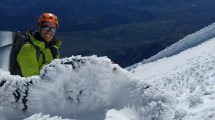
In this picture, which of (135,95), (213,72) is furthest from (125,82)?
(213,72)

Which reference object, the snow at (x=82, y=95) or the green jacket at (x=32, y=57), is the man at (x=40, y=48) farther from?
the snow at (x=82, y=95)

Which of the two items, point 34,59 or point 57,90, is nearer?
point 57,90

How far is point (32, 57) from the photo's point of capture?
5.33 metres

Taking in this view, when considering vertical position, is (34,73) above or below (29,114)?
above

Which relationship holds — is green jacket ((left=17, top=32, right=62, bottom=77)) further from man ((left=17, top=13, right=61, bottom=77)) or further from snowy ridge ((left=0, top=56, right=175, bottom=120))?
snowy ridge ((left=0, top=56, right=175, bottom=120))

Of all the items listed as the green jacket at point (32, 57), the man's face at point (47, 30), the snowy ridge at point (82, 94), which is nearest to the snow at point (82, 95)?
the snowy ridge at point (82, 94)

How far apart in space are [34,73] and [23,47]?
14.3 inches

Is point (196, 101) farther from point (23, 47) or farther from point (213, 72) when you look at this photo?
point (213, 72)

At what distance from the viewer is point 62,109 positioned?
4.05 m

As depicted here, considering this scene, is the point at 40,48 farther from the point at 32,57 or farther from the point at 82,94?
the point at 82,94

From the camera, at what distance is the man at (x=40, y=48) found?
5.25 metres

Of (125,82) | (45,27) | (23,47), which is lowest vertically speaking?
(125,82)

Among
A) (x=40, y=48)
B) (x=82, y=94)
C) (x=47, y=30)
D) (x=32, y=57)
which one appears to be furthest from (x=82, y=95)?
(x=47, y=30)

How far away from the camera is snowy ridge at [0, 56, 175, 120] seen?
3969mm
